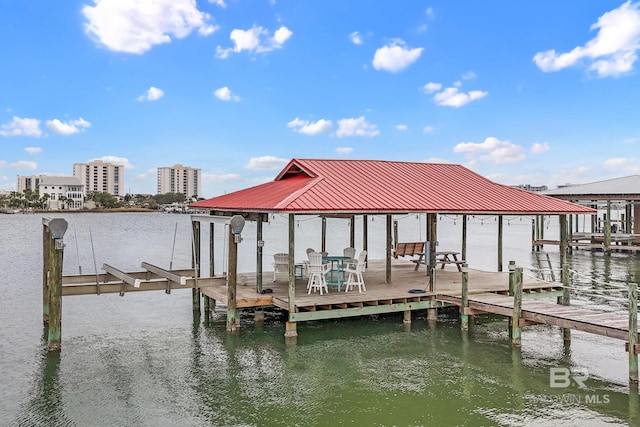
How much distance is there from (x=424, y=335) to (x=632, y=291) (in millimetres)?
4788

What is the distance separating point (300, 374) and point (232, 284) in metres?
3.06

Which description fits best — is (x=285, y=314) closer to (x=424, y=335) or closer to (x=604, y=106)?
(x=424, y=335)

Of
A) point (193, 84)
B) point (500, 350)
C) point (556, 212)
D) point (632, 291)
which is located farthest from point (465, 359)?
point (193, 84)

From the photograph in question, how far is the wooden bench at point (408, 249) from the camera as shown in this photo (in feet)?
53.4

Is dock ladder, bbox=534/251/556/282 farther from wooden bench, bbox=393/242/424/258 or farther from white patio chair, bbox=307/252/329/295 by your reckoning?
white patio chair, bbox=307/252/329/295

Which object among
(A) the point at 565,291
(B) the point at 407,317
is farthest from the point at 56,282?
(A) the point at 565,291

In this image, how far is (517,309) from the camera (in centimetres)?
1041

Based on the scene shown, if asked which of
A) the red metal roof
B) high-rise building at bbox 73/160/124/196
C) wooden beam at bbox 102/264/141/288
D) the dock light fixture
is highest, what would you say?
high-rise building at bbox 73/160/124/196

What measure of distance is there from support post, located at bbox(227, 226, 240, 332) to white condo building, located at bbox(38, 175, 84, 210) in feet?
452

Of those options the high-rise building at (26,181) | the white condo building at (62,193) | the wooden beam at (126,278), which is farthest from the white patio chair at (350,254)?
the high-rise building at (26,181)

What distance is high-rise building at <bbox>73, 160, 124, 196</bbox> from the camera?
18450 centimetres

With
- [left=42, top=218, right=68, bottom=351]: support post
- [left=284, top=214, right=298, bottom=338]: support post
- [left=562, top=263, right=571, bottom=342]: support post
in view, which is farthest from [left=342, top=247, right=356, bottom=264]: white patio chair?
[left=42, top=218, right=68, bottom=351]: support post

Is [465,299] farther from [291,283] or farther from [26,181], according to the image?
[26,181]

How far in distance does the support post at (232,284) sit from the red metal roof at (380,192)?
1.05m
